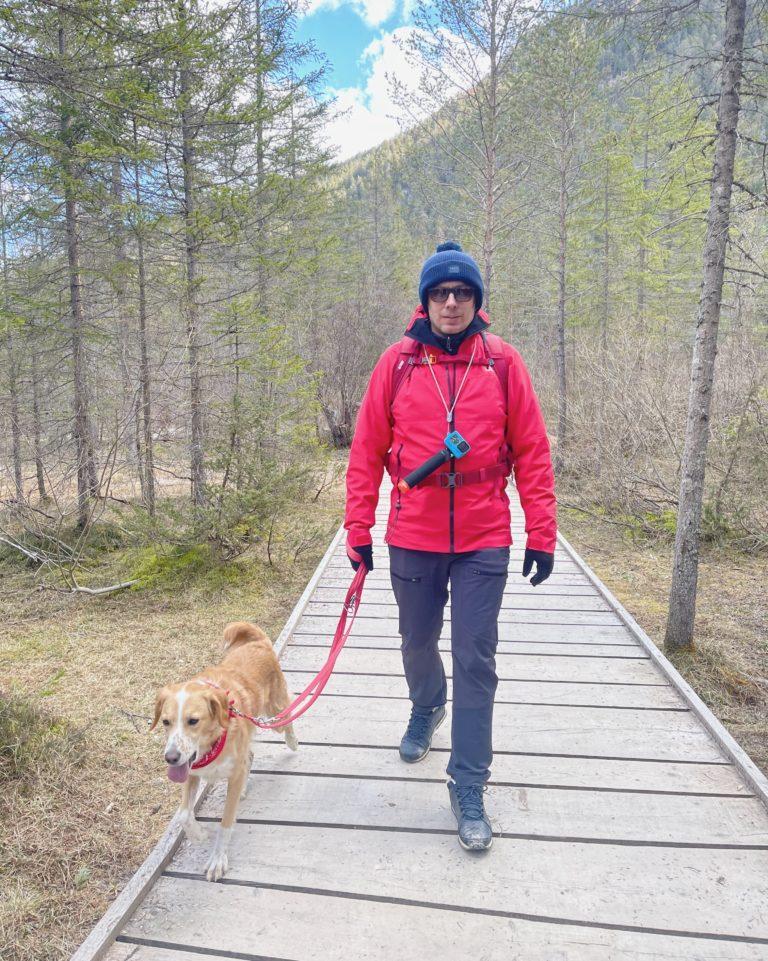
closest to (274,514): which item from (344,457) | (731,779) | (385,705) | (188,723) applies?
(385,705)

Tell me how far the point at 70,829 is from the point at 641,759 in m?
2.93

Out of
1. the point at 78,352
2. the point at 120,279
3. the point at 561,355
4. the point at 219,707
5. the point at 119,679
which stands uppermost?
the point at 120,279

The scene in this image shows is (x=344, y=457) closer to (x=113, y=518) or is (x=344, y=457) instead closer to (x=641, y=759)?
(x=113, y=518)

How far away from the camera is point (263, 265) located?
1077 centimetres

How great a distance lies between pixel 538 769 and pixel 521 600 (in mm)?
2575

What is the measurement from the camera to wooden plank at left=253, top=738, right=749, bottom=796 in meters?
2.84

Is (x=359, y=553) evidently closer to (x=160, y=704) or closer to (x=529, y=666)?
(x=160, y=704)

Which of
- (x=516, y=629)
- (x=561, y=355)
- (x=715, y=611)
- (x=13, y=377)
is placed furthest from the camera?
(x=561, y=355)

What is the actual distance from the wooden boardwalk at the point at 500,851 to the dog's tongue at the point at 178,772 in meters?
0.45

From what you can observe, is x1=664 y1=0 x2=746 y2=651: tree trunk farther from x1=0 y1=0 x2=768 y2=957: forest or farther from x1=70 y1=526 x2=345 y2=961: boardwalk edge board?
x1=70 y1=526 x2=345 y2=961: boardwalk edge board

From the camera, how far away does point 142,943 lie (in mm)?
2072

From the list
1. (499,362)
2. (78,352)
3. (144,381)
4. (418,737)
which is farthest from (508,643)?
(78,352)

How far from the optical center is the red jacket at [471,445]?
8.32ft

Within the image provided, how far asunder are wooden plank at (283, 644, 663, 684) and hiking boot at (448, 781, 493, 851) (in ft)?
4.75
